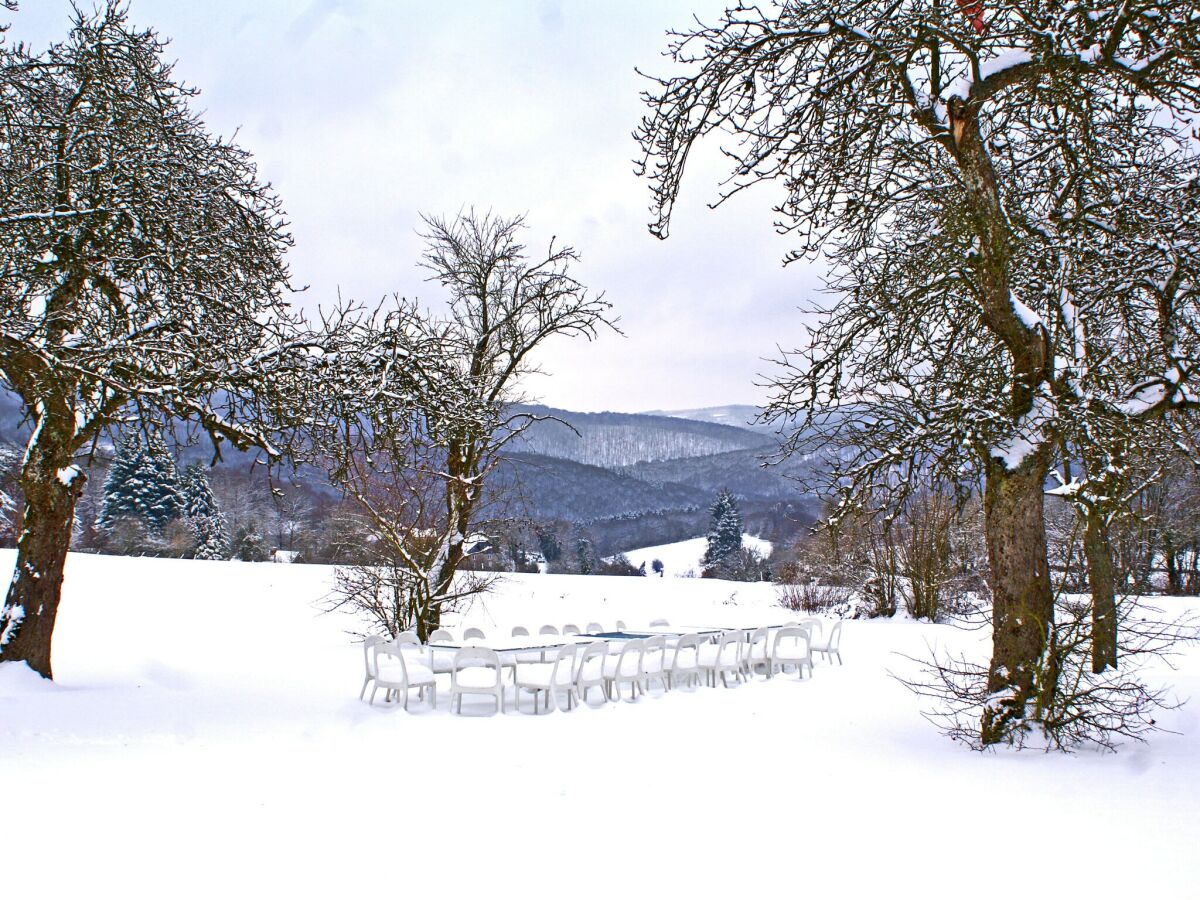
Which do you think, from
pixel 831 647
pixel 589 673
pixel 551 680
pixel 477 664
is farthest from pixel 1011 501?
pixel 831 647

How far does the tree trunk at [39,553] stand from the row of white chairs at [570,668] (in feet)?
10.5

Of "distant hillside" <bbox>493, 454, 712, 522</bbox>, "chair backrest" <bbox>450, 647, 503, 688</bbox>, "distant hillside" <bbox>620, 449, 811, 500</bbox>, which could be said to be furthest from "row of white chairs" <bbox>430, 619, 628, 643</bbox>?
"distant hillside" <bbox>620, 449, 811, 500</bbox>

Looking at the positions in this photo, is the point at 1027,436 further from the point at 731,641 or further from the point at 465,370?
the point at 465,370

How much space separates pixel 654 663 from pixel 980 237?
706 cm

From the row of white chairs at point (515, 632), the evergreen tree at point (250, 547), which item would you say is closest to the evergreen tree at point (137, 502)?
the evergreen tree at point (250, 547)

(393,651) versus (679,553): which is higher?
(393,651)

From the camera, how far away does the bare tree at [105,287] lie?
21.6 ft

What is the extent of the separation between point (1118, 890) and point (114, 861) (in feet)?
15.4

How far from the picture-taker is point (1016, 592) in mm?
6297

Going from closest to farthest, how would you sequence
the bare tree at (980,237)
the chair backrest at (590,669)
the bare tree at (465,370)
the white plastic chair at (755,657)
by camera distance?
the bare tree at (980,237), the chair backrest at (590,669), the white plastic chair at (755,657), the bare tree at (465,370)

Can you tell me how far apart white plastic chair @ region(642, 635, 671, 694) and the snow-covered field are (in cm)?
78

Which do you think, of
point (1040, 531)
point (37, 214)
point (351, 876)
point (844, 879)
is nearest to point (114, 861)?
point (351, 876)

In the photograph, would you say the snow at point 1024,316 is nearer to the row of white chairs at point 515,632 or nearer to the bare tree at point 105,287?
the bare tree at point 105,287

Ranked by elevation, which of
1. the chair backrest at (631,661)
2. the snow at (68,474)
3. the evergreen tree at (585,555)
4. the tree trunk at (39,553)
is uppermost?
→ the snow at (68,474)
